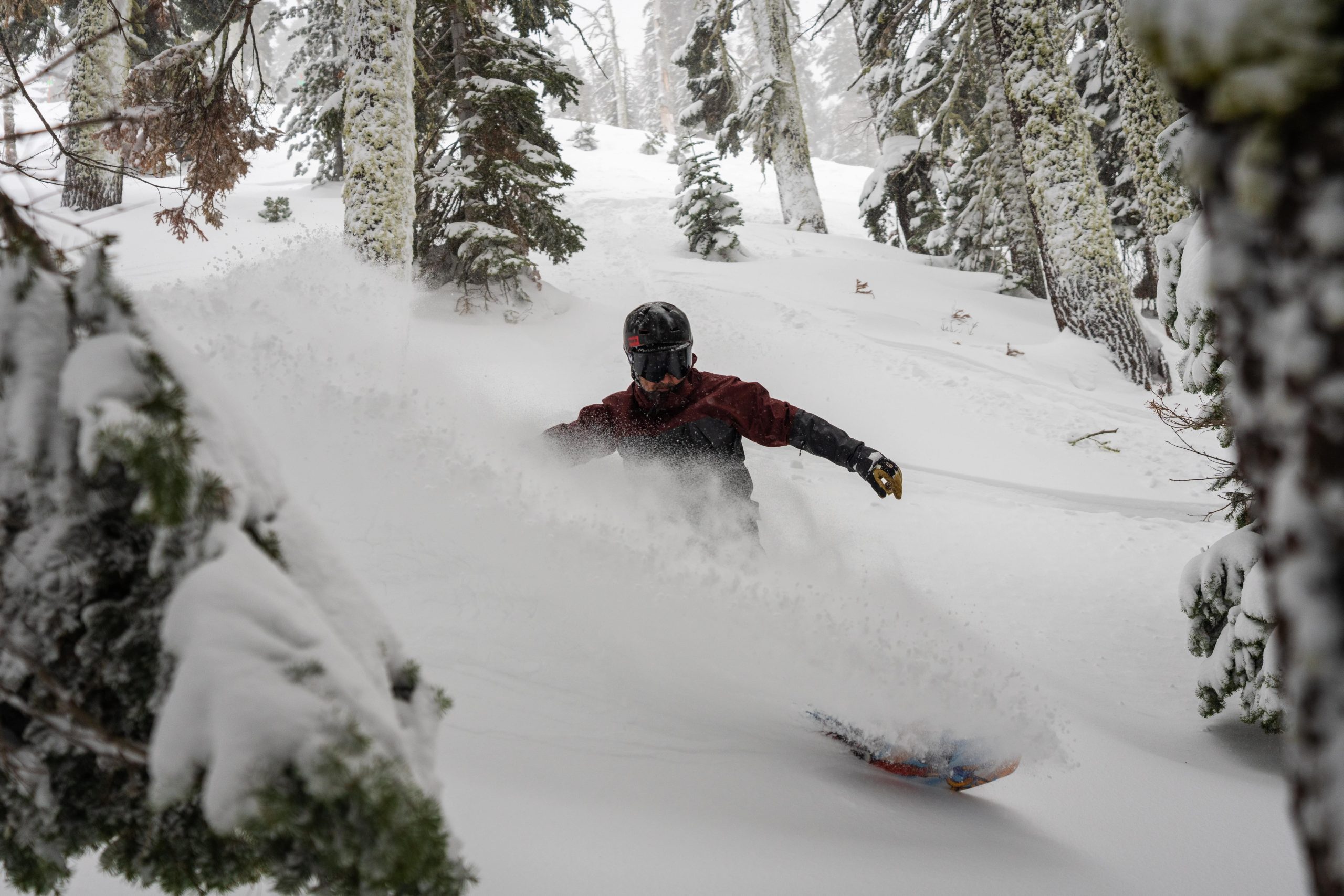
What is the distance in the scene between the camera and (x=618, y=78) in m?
49.3

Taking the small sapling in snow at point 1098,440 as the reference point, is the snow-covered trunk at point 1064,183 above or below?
above

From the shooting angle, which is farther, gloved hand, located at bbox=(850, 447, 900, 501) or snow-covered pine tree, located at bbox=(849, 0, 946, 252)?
snow-covered pine tree, located at bbox=(849, 0, 946, 252)

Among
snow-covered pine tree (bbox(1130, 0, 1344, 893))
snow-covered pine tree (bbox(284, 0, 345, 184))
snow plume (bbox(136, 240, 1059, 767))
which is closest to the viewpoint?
snow-covered pine tree (bbox(1130, 0, 1344, 893))

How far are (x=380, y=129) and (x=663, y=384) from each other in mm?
4135

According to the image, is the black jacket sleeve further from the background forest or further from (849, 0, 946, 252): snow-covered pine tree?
(849, 0, 946, 252): snow-covered pine tree

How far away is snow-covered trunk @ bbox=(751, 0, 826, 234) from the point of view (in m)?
15.4

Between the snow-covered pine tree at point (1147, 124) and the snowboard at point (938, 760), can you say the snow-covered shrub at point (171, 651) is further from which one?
the snow-covered pine tree at point (1147, 124)

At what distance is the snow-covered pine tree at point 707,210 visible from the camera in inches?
547

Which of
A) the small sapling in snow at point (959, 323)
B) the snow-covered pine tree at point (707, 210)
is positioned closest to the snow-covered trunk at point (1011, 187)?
the small sapling in snow at point (959, 323)

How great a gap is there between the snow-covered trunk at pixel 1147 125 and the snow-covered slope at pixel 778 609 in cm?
176

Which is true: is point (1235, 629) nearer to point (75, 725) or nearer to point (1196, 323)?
point (1196, 323)

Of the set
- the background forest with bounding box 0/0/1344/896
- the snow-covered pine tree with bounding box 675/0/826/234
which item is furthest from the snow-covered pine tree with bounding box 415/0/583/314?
the snow-covered pine tree with bounding box 675/0/826/234

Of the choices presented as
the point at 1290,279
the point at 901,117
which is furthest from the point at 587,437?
the point at 901,117

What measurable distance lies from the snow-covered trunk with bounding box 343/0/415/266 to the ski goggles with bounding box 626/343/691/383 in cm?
365
